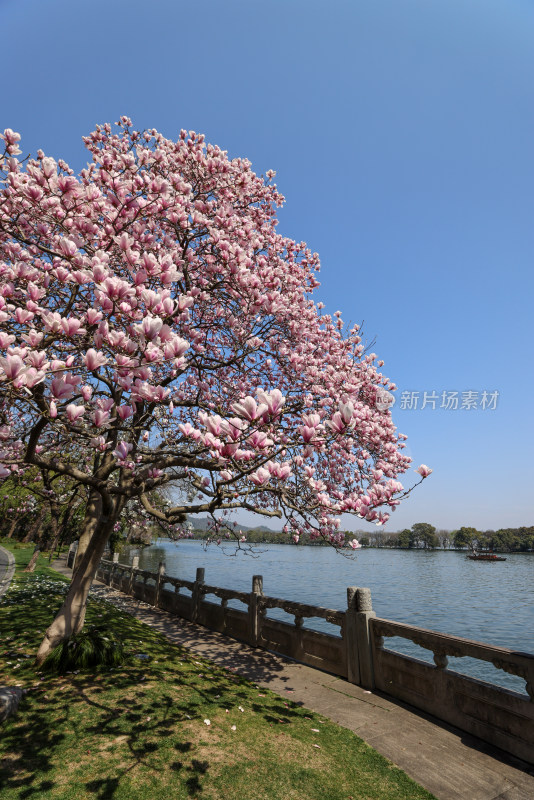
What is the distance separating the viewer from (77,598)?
754cm

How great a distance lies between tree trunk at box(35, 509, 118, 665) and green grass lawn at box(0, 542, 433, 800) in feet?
1.44

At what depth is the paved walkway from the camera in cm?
442

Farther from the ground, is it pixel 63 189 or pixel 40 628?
pixel 63 189

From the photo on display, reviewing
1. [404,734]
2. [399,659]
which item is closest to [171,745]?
[404,734]

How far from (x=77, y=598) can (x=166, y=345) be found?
6.65 m

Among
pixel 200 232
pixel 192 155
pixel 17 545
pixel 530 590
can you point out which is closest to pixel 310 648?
pixel 200 232

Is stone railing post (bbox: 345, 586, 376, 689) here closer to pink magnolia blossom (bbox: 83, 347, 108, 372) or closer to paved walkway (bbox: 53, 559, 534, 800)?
paved walkway (bbox: 53, 559, 534, 800)

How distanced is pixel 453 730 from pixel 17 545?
43.0 meters

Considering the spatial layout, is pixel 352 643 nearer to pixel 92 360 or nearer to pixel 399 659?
pixel 399 659

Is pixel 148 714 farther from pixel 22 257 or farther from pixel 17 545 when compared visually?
pixel 17 545

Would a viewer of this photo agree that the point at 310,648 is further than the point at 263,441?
Yes

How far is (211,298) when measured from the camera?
8.51m

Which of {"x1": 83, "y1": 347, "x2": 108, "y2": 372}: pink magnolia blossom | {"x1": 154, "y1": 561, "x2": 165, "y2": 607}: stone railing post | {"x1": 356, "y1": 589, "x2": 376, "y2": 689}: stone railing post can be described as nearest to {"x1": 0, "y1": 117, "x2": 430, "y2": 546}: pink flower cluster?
{"x1": 83, "y1": 347, "x2": 108, "y2": 372}: pink magnolia blossom

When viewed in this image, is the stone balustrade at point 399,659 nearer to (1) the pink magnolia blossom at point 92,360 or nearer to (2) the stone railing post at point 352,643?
(2) the stone railing post at point 352,643
